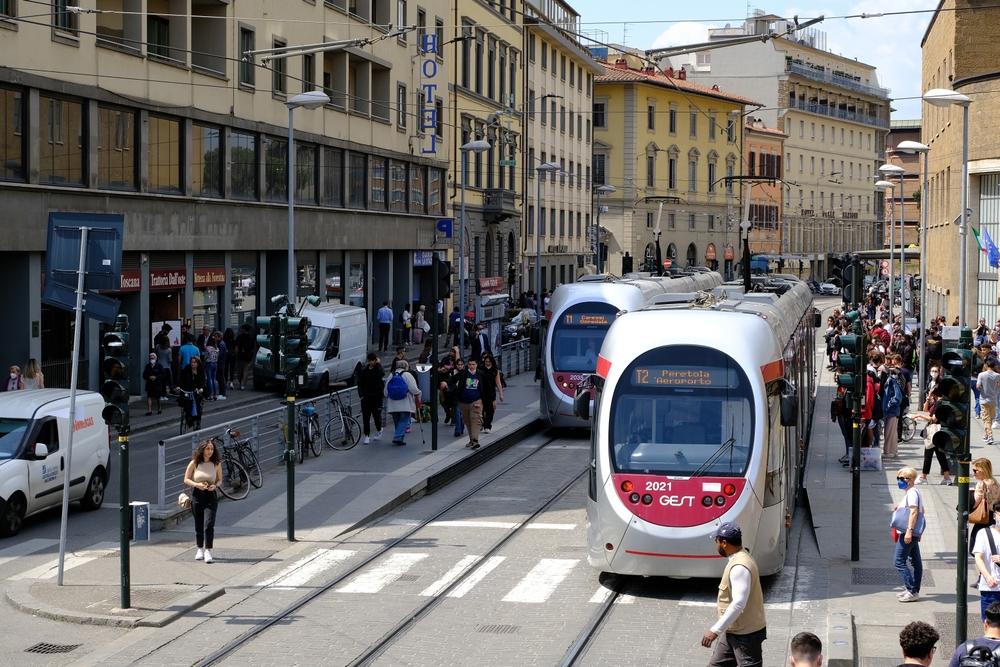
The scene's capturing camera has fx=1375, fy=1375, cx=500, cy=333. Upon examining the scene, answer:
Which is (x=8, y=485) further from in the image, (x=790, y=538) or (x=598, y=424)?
(x=790, y=538)

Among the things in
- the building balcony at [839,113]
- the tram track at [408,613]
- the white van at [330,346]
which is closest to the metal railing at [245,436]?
the tram track at [408,613]

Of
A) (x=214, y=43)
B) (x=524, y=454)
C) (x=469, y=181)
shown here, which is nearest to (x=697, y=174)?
(x=469, y=181)

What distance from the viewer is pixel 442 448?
78.9 ft

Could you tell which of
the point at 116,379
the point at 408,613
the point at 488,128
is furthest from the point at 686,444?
the point at 488,128

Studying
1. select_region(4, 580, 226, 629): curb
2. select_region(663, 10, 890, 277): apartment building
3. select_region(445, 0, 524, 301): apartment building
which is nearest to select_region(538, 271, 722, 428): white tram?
select_region(4, 580, 226, 629): curb

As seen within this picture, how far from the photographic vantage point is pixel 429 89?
51.9 meters

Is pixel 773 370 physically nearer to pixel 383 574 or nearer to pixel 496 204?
pixel 383 574

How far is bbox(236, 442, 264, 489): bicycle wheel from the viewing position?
19531 mm

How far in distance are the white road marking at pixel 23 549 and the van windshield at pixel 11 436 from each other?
1084 mm

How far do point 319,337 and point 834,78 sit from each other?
91.7 metres

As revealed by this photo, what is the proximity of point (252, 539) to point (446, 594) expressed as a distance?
3.76 m

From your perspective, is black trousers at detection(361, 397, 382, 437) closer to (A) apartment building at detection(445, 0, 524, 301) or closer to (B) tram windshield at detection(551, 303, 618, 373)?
(B) tram windshield at detection(551, 303, 618, 373)

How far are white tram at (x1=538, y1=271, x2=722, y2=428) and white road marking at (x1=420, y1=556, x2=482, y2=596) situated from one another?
11.2 meters

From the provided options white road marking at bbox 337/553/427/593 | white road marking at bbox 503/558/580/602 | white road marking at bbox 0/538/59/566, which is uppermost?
white road marking at bbox 0/538/59/566
